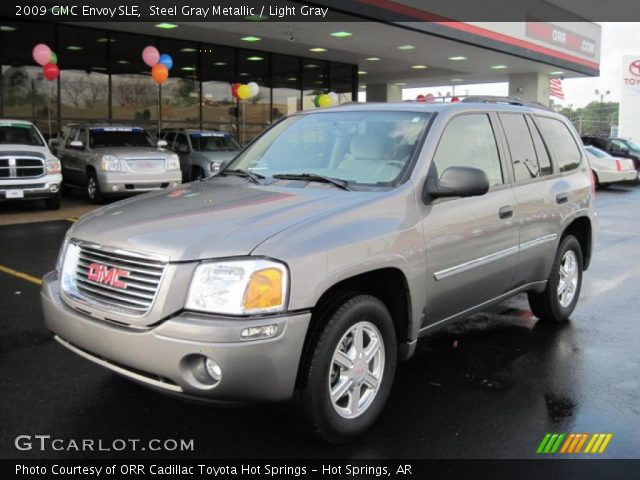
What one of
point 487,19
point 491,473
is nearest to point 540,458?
point 491,473

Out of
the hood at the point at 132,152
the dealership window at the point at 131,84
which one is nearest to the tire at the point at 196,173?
the hood at the point at 132,152

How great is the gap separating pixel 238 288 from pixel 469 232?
1855 mm

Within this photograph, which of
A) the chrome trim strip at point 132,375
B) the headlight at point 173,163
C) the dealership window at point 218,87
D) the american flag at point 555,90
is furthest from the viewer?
the american flag at point 555,90

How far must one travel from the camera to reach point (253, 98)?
77.5 feet

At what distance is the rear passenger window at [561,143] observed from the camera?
18.3ft

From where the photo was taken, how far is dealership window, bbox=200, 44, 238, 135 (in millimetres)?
21859

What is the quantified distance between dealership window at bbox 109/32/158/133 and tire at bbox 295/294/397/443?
18.1 m

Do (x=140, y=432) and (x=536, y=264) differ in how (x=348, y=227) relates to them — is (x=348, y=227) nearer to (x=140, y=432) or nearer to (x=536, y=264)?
(x=140, y=432)

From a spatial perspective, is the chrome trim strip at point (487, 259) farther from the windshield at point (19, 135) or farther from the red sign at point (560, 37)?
the red sign at point (560, 37)

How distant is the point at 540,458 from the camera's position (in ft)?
11.0

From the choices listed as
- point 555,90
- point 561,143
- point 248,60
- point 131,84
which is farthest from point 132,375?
point 555,90

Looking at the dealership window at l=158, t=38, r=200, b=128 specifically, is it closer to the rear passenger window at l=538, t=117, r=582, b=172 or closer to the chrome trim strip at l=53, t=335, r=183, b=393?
the rear passenger window at l=538, t=117, r=582, b=172

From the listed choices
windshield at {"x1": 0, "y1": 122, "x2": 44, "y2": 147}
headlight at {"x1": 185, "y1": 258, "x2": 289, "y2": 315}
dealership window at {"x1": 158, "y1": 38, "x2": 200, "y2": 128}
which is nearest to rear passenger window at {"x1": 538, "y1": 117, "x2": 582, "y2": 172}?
headlight at {"x1": 185, "y1": 258, "x2": 289, "y2": 315}

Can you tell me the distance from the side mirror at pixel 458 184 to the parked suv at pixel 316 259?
12 millimetres
